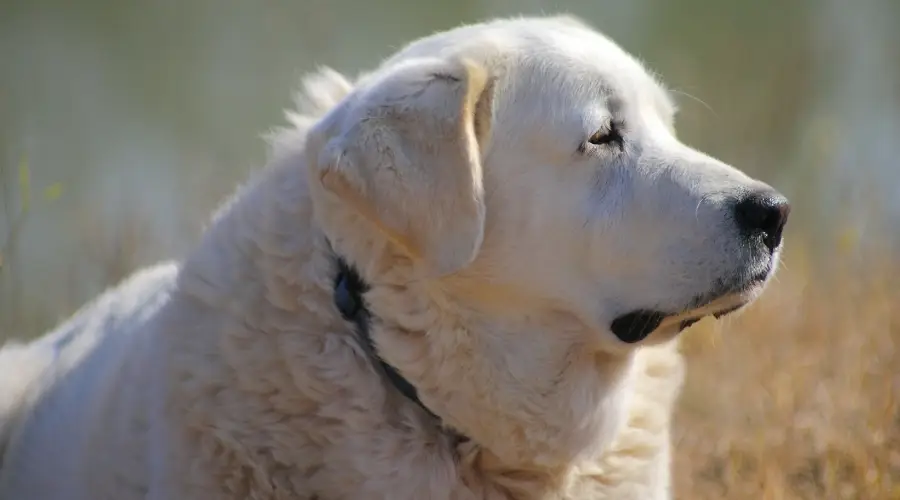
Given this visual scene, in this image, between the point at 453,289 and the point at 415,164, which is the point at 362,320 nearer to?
the point at 453,289

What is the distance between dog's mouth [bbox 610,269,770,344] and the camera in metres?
2.35

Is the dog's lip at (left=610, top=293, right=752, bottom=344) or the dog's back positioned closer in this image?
the dog's lip at (left=610, top=293, right=752, bottom=344)

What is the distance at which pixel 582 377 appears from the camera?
8.52ft

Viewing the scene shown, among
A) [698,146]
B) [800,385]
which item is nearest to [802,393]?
[800,385]

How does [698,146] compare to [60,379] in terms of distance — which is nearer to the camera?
[60,379]

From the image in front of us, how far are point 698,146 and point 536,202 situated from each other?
12.8ft

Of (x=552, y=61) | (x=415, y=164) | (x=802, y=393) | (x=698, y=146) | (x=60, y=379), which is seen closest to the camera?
(x=415, y=164)

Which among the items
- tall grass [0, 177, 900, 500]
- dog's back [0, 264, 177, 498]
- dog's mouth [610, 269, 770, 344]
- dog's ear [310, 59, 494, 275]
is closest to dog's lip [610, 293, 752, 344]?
dog's mouth [610, 269, 770, 344]

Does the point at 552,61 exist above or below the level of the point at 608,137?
above

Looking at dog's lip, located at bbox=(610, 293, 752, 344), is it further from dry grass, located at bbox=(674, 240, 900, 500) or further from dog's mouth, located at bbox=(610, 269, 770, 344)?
dry grass, located at bbox=(674, 240, 900, 500)

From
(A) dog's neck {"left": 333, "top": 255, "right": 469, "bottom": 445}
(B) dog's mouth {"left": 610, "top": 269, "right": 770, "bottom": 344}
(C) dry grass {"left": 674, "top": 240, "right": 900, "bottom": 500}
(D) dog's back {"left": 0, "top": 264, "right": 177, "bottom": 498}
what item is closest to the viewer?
(B) dog's mouth {"left": 610, "top": 269, "right": 770, "bottom": 344}

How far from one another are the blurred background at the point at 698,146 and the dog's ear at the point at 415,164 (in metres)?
1.44

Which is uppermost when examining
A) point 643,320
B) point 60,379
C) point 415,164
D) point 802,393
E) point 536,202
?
point 415,164

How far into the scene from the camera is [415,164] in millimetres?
2262
